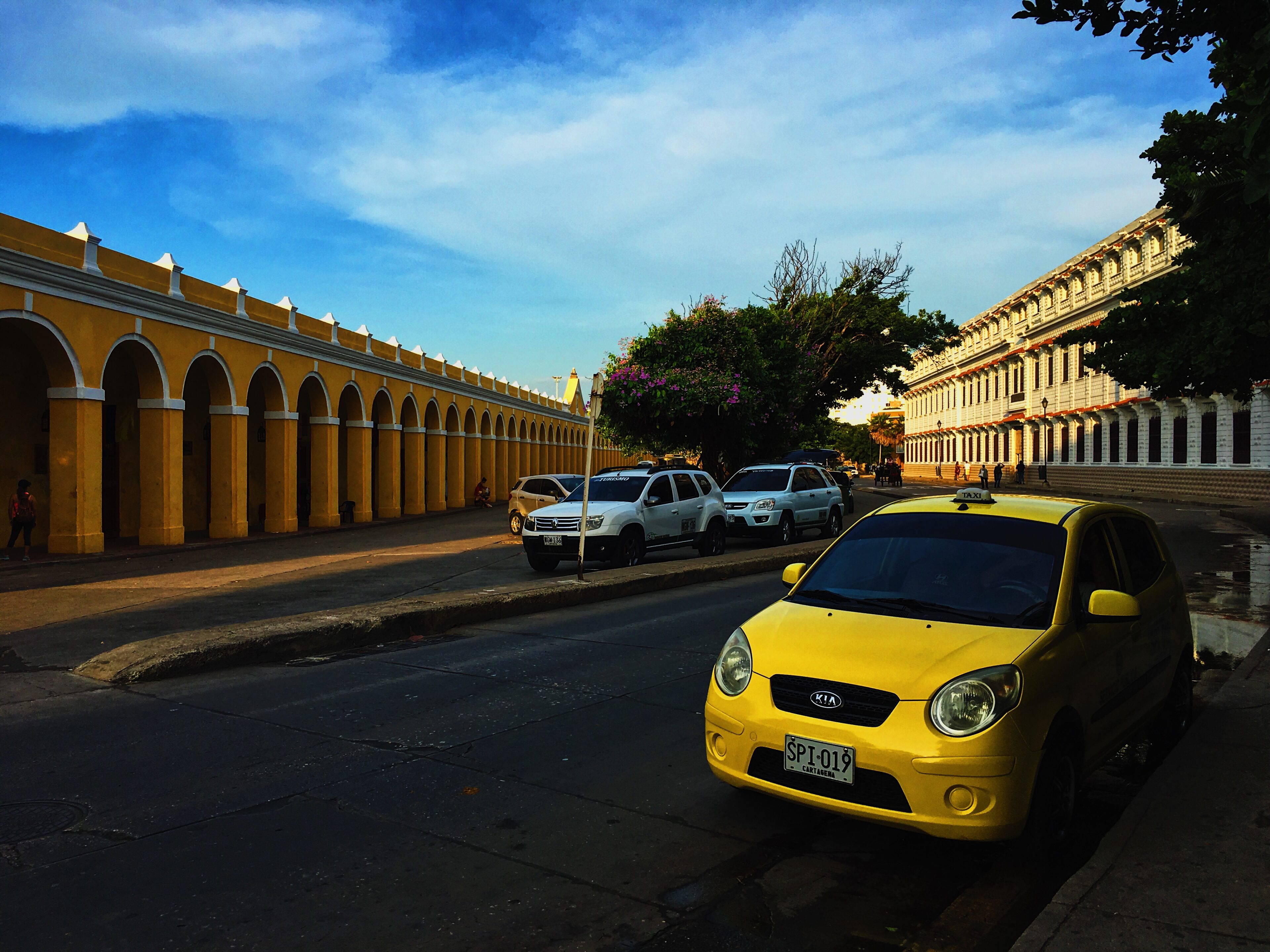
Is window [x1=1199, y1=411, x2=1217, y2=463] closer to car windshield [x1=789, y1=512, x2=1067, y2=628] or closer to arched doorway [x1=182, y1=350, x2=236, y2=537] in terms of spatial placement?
arched doorway [x1=182, y1=350, x2=236, y2=537]

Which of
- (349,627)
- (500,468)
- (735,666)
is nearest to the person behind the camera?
(735,666)

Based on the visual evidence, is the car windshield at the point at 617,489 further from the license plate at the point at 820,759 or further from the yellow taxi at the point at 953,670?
the license plate at the point at 820,759

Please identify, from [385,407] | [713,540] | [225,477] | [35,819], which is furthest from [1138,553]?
[385,407]

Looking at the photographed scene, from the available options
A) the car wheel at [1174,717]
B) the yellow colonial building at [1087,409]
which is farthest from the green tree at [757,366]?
the car wheel at [1174,717]

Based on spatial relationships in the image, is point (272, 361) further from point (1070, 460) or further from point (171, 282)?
point (1070, 460)

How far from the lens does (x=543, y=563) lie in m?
16.9

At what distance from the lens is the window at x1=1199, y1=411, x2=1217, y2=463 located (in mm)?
43969

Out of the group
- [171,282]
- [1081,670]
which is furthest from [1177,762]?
[171,282]

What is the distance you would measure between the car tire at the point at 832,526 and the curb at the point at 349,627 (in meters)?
8.88

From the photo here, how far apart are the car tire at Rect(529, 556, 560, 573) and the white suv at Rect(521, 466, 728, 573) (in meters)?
0.01

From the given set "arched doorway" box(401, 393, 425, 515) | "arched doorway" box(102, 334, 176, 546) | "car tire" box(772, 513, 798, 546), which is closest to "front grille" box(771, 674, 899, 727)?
"car tire" box(772, 513, 798, 546)

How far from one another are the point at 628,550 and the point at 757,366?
15.2 m

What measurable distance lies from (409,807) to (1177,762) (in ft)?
13.3

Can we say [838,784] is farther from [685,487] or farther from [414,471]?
[414,471]
